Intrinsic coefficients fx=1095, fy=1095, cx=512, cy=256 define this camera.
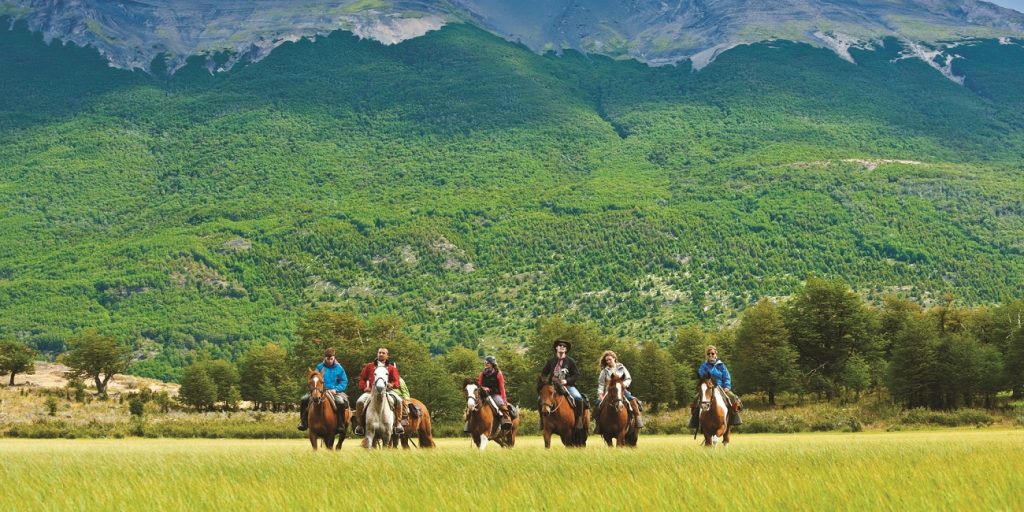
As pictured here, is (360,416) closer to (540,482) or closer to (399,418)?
(399,418)

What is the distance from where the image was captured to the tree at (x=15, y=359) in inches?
4697

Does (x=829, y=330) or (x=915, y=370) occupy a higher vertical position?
(x=829, y=330)

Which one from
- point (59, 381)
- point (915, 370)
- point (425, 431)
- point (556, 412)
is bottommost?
point (59, 381)

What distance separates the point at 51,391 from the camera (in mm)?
107375

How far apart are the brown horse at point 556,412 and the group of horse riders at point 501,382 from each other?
161 millimetres

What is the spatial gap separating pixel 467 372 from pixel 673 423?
62688 mm

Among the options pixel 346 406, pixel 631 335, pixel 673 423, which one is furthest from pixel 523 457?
pixel 631 335

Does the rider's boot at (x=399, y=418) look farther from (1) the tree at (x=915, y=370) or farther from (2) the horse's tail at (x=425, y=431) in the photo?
(1) the tree at (x=915, y=370)

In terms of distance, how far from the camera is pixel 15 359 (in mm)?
119938

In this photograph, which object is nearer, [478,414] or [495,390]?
[478,414]

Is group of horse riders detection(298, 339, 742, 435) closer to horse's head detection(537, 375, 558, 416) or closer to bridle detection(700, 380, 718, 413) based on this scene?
horse's head detection(537, 375, 558, 416)

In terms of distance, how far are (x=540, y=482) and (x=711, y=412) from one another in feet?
44.2

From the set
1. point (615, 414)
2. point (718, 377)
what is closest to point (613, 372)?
point (615, 414)

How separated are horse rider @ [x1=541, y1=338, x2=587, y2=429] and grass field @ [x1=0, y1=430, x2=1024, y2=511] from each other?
627 centimetres
